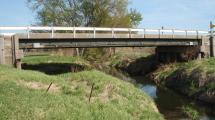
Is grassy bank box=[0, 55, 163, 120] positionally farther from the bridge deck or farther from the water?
the bridge deck

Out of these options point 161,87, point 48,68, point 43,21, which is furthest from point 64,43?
point 43,21

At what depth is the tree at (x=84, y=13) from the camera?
199 feet

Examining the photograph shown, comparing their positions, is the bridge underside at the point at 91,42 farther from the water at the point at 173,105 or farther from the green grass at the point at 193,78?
the water at the point at 173,105

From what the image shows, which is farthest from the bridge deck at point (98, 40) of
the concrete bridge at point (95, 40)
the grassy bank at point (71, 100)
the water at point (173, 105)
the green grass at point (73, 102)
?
the green grass at point (73, 102)

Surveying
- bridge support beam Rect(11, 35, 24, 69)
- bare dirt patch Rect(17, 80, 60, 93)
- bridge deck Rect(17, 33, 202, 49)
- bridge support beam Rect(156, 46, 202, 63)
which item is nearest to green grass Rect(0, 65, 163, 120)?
bare dirt patch Rect(17, 80, 60, 93)

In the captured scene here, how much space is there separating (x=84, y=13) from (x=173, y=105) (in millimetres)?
36186

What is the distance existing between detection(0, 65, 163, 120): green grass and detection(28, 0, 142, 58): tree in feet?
119

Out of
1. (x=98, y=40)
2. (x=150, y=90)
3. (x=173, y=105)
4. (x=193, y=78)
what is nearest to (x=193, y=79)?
(x=193, y=78)

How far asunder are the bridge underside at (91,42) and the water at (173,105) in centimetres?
677

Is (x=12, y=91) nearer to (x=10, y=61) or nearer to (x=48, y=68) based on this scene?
(x=10, y=61)

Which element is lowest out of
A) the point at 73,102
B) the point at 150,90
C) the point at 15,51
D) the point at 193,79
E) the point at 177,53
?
the point at 150,90

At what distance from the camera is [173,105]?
92.1ft

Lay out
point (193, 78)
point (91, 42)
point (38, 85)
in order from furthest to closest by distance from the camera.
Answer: point (91, 42) < point (193, 78) < point (38, 85)

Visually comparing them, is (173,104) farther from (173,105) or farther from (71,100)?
(71,100)
